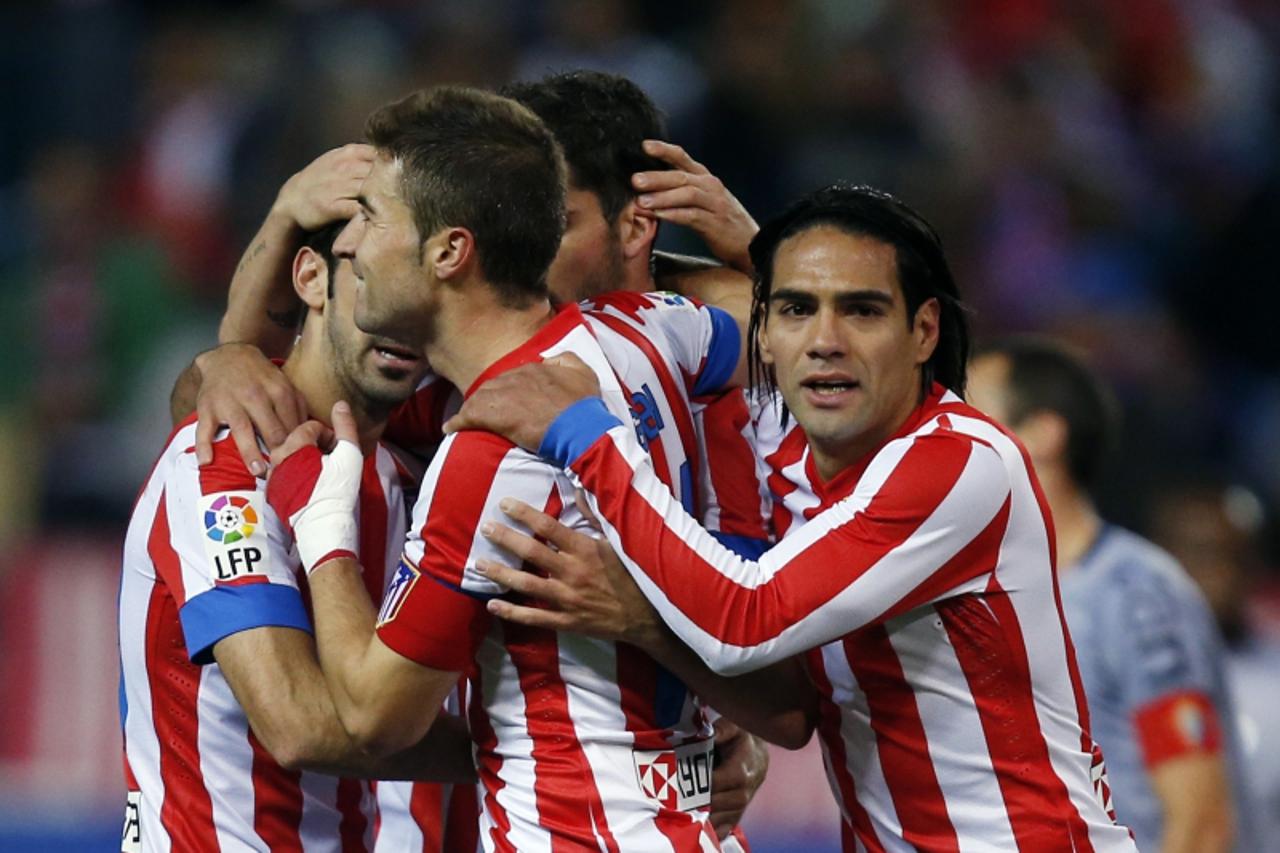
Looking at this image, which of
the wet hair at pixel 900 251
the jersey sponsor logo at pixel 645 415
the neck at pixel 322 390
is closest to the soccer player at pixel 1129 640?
the wet hair at pixel 900 251

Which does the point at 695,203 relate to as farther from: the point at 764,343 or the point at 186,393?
the point at 186,393

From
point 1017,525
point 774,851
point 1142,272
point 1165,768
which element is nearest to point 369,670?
point 1017,525

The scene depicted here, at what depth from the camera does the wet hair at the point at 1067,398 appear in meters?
5.86

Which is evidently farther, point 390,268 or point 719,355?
point 719,355

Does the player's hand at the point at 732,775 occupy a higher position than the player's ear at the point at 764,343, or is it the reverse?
the player's ear at the point at 764,343

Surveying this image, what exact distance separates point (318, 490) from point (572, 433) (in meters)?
0.57

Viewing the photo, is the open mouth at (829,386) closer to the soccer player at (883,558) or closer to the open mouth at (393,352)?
the soccer player at (883,558)

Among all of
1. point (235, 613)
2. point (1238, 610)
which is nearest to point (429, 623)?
point (235, 613)

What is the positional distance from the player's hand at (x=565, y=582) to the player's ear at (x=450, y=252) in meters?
0.44

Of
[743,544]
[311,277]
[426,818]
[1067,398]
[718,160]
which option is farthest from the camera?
[718,160]

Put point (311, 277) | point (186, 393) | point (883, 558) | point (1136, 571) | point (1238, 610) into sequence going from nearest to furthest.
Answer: point (883, 558) → point (311, 277) → point (186, 393) → point (1136, 571) → point (1238, 610)

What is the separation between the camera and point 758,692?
12.2 ft

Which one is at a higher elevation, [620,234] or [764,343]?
[620,234]

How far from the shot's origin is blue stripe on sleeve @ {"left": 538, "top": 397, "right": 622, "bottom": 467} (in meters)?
3.34
